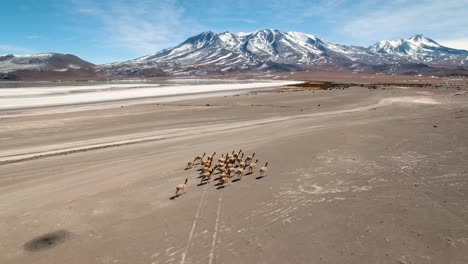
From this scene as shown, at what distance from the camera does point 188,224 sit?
960 cm

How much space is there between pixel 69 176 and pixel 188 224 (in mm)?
8824

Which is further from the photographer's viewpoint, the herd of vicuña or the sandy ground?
the herd of vicuña

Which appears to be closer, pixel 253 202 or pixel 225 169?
pixel 253 202

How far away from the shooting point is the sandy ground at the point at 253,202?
26.7 ft

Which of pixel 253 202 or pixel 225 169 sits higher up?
pixel 225 169

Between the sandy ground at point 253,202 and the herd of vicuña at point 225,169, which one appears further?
the herd of vicuña at point 225,169

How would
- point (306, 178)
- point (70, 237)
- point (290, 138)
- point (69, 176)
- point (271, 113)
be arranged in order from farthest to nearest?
point (271, 113)
point (290, 138)
point (69, 176)
point (306, 178)
point (70, 237)

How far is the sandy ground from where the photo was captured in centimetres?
815

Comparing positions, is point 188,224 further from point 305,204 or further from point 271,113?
point 271,113

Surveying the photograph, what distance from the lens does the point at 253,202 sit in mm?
10938

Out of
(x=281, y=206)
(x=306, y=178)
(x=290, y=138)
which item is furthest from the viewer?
(x=290, y=138)

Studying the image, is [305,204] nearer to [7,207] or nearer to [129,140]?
[7,207]

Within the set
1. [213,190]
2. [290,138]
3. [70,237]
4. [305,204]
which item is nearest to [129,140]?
[290,138]

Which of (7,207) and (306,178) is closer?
(7,207)
